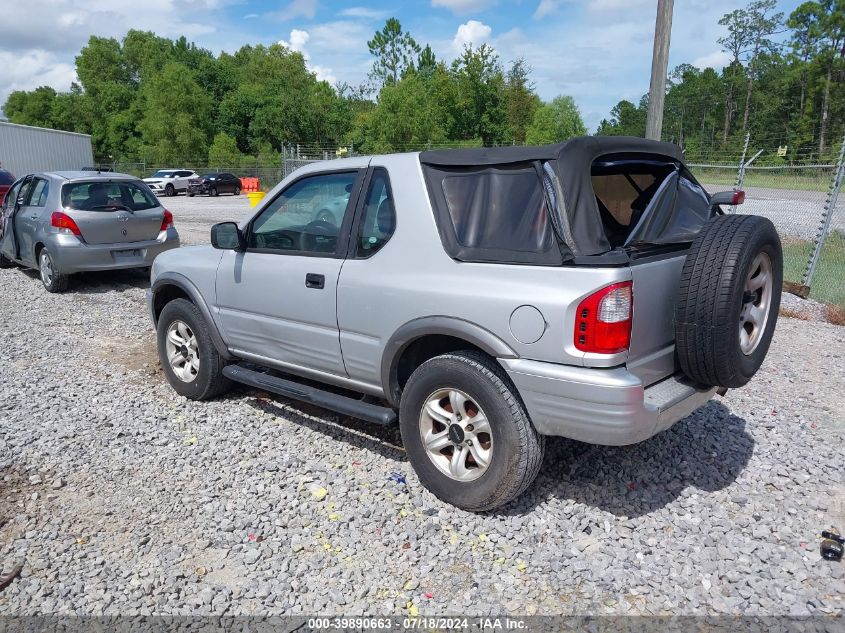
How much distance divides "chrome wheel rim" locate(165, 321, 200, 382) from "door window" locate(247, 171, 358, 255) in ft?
3.56

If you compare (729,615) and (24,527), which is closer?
(729,615)

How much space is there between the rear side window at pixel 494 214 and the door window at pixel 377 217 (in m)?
0.30

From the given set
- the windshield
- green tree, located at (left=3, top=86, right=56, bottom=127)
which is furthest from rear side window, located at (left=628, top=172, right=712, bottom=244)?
green tree, located at (left=3, top=86, right=56, bottom=127)

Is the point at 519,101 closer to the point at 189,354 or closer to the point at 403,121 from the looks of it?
the point at 403,121

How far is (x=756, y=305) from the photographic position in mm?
3662

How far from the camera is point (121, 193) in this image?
9.28 metres

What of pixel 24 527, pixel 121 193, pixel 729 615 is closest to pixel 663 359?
pixel 729 615

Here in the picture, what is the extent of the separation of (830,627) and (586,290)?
171 cm

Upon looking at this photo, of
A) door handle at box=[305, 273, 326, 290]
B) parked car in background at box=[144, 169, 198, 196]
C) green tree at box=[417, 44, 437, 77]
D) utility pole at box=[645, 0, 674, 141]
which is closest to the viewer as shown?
door handle at box=[305, 273, 326, 290]

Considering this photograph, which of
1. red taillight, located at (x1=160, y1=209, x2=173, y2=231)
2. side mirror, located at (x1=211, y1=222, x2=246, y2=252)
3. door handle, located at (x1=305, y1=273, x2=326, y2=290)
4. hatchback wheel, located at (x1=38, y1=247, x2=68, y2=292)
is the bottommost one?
hatchback wheel, located at (x1=38, y1=247, x2=68, y2=292)

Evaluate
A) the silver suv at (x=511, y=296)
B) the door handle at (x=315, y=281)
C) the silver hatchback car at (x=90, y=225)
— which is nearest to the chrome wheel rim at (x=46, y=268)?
the silver hatchback car at (x=90, y=225)

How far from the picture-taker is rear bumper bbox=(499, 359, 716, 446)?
297 centimetres

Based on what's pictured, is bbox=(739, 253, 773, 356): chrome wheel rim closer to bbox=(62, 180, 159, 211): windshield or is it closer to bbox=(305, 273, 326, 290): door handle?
bbox=(305, 273, 326, 290): door handle

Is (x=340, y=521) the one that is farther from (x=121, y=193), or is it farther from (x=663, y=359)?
(x=121, y=193)
